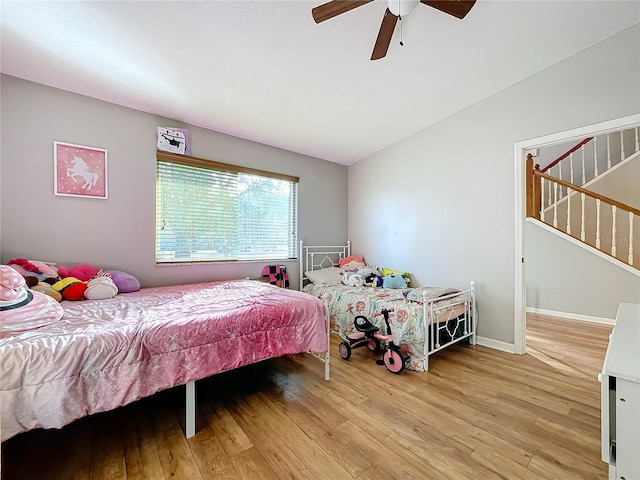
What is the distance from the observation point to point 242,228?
11.1 ft

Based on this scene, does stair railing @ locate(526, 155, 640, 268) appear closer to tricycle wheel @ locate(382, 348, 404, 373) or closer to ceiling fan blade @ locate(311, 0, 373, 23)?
tricycle wheel @ locate(382, 348, 404, 373)

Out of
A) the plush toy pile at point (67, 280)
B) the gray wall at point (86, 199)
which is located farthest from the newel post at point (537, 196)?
the plush toy pile at point (67, 280)

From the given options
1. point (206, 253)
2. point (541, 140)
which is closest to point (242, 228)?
point (206, 253)

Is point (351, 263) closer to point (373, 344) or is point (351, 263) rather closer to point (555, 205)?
point (373, 344)

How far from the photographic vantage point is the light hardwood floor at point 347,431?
4.22ft

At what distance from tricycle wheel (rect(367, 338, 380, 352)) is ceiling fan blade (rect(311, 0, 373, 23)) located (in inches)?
102

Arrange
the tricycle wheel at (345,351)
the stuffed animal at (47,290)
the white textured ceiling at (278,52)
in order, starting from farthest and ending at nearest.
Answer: the tricycle wheel at (345,351) < the stuffed animal at (47,290) < the white textured ceiling at (278,52)

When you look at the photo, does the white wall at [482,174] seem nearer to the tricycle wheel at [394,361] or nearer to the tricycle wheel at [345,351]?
the tricycle wheel at [394,361]

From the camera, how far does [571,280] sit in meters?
3.99

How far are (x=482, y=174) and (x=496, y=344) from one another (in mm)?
1848

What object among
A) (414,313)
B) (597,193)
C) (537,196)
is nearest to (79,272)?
(414,313)

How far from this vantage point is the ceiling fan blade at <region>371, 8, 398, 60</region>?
5.17 feet

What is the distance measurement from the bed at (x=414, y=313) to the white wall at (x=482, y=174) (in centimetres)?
30

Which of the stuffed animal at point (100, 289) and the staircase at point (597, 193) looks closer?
the stuffed animal at point (100, 289)
